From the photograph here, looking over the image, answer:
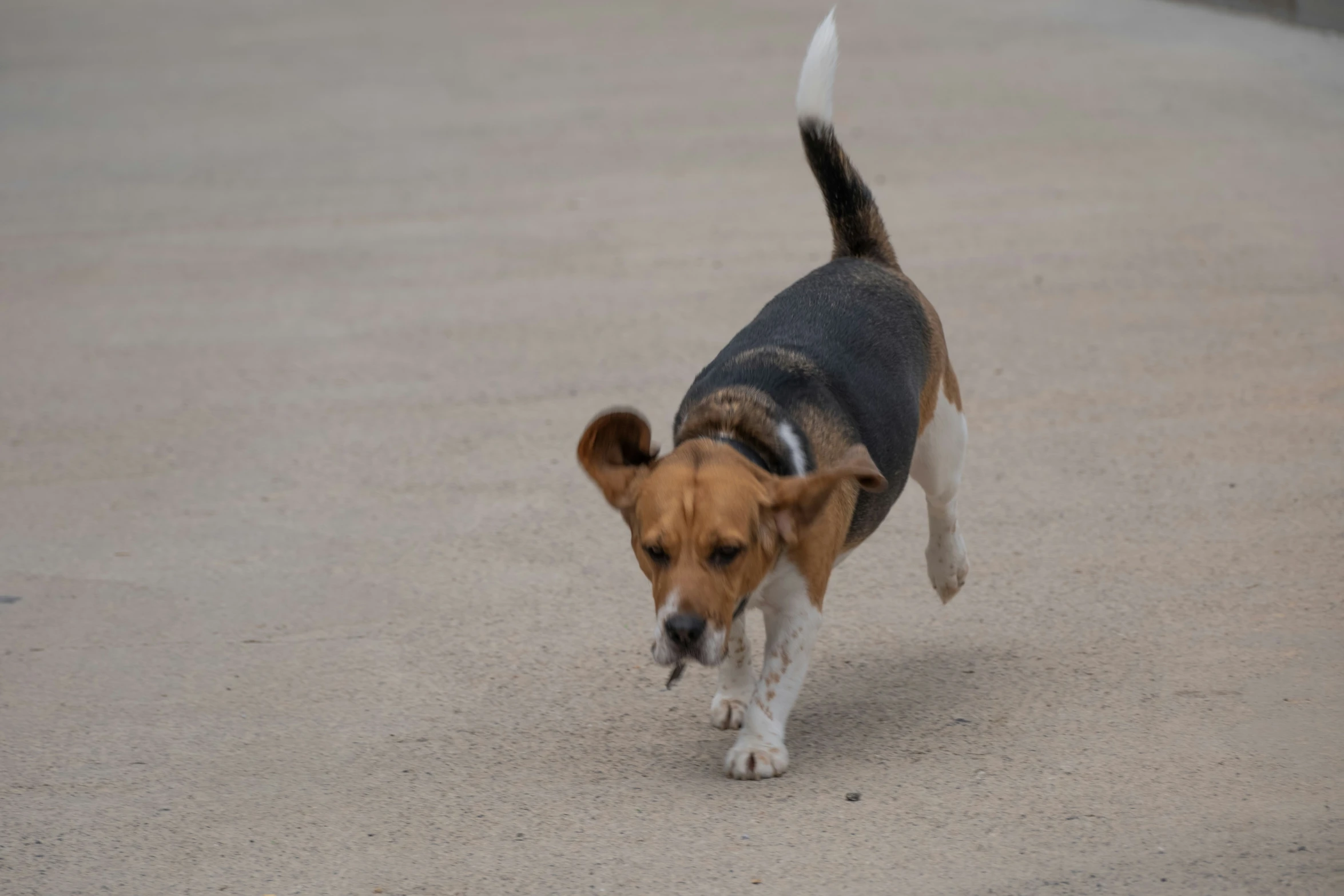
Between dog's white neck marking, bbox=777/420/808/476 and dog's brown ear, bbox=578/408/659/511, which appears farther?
dog's white neck marking, bbox=777/420/808/476

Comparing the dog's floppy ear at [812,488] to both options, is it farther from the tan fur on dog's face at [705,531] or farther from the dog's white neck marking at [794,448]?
the dog's white neck marking at [794,448]

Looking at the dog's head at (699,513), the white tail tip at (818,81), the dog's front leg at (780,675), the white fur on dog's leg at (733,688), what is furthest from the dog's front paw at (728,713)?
the white tail tip at (818,81)

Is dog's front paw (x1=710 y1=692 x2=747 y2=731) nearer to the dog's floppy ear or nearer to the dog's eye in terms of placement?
the dog's floppy ear

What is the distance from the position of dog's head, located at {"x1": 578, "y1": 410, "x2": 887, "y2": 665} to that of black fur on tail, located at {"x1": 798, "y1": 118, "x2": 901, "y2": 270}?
1414 mm

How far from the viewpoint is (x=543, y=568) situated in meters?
5.55

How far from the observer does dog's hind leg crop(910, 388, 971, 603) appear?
4938mm

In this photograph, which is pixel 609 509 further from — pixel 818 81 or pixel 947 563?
pixel 818 81

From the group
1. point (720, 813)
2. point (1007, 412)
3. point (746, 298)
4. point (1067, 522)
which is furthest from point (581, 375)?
point (720, 813)

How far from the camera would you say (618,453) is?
3.98m

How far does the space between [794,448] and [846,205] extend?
1342 millimetres

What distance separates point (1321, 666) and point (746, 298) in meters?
4.43

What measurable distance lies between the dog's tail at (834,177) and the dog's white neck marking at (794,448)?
1.20m

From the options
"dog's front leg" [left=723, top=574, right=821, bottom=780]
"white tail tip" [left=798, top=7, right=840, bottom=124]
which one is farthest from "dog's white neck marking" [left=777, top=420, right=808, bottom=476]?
"white tail tip" [left=798, top=7, right=840, bottom=124]

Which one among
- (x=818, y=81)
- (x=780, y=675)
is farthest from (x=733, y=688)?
(x=818, y=81)
